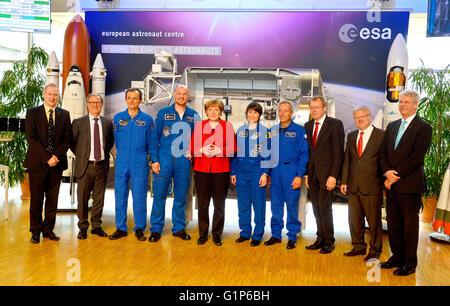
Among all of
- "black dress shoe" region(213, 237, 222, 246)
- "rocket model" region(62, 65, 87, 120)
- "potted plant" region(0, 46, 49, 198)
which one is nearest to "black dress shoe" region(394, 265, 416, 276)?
"black dress shoe" region(213, 237, 222, 246)

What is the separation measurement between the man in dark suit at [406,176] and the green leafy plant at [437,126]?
2.07 metres

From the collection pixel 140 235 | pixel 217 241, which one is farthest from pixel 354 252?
pixel 140 235

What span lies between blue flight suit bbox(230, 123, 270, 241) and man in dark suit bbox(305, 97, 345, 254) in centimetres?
48

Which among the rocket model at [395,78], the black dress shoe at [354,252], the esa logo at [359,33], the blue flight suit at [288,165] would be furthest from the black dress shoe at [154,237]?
the esa logo at [359,33]

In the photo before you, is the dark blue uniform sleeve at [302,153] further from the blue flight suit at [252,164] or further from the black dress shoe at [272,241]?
the black dress shoe at [272,241]

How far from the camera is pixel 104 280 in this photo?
120 inches

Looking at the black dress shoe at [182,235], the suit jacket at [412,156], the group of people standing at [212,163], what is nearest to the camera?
the suit jacket at [412,156]

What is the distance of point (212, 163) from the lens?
13.3 feet

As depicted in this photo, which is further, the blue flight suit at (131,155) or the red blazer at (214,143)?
the blue flight suit at (131,155)

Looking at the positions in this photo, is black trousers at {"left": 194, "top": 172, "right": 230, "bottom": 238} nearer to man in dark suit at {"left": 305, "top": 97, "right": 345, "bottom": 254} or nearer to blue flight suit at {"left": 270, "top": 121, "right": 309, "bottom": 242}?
blue flight suit at {"left": 270, "top": 121, "right": 309, "bottom": 242}

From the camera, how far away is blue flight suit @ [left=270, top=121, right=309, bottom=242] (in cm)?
407

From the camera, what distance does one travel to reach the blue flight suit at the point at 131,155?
417 cm

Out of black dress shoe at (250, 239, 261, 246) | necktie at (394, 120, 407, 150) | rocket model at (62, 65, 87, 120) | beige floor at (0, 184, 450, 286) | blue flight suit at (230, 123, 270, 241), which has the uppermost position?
rocket model at (62, 65, 87, 120)

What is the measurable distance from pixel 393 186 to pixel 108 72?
540cm
